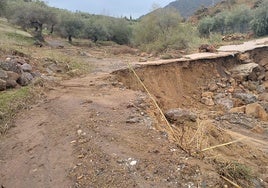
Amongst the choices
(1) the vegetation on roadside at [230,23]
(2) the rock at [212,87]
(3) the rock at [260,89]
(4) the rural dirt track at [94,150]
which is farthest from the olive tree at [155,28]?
(4) the rural dirt track at [94,150]

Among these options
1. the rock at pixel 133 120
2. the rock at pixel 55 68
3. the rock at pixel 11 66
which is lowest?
the rock at pixel 133 120

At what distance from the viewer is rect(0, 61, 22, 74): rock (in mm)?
9625

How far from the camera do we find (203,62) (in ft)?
46.6

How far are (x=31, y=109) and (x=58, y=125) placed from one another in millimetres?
1433

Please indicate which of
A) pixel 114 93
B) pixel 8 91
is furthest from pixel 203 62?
pixel 8 91

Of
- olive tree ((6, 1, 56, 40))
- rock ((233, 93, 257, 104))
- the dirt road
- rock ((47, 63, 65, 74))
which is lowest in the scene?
rock ((233, 93, 257, 104))

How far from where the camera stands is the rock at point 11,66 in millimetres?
9625

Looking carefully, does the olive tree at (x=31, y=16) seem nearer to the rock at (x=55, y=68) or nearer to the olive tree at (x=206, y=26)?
the rock at (x=55, y=68)

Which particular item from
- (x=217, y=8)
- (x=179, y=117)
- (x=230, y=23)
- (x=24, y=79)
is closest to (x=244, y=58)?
(x=179, y=117)

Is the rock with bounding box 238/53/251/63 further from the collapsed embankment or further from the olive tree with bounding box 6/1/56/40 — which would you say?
the olive tree with bounding box 6/1/56/40

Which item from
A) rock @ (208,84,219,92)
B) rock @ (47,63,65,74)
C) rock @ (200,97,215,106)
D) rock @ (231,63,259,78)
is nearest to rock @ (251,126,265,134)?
rock @ (200,97,215,106)

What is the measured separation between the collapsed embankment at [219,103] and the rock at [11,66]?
2950 millimetres

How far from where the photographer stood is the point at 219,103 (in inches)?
492

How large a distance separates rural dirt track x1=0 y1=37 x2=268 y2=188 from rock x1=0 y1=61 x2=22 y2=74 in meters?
1.74
